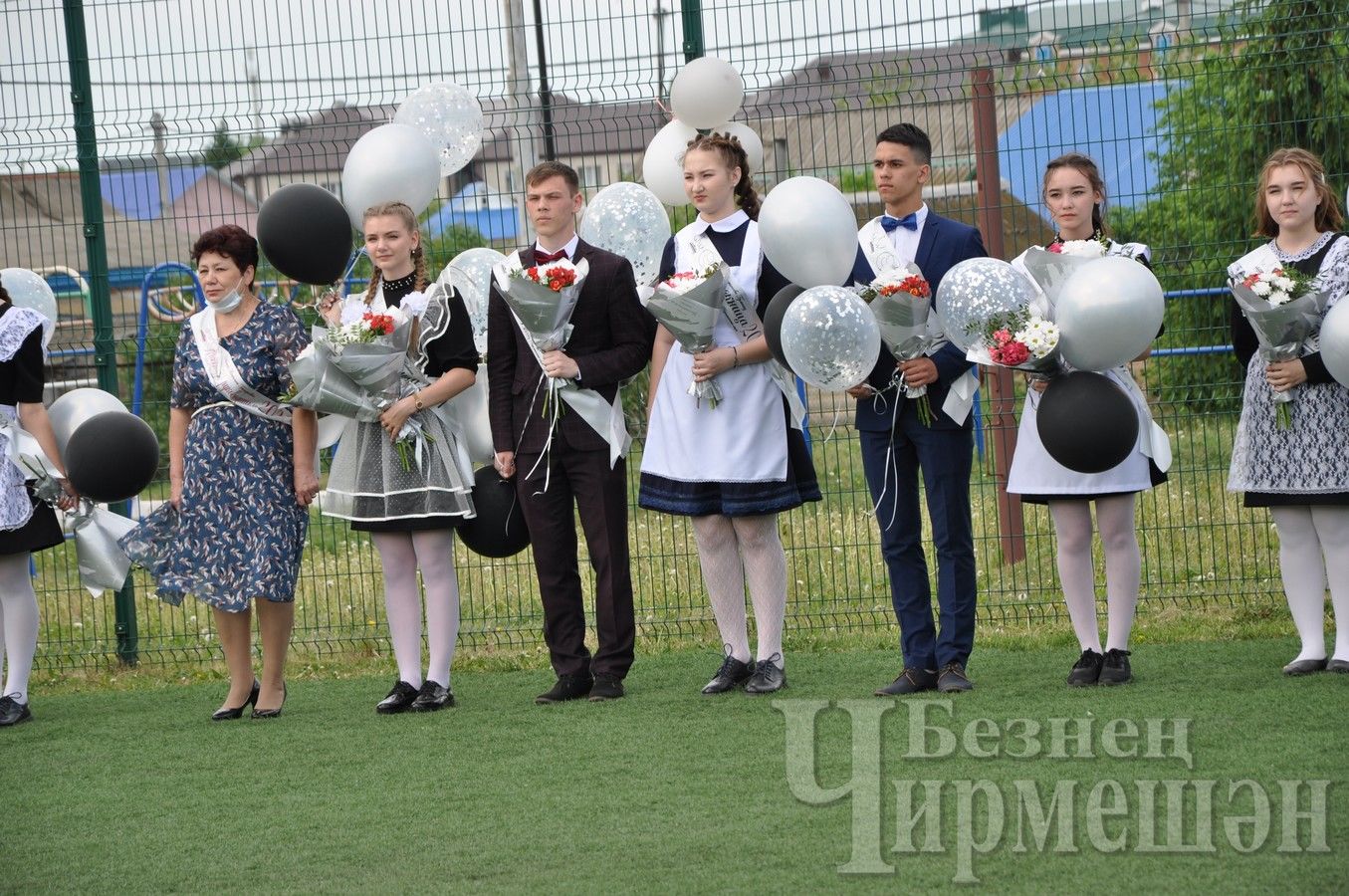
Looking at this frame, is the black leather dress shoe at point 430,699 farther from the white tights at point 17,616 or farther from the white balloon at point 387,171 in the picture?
the white balloon at point 387,171

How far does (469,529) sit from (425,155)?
54.7 inches

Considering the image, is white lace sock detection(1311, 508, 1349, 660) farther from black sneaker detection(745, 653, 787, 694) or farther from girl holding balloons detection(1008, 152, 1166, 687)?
black sneaker detection(745, 653, 787, 694)

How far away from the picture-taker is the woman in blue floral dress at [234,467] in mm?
5426

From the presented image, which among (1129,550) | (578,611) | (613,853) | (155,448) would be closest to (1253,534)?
(1129,550)

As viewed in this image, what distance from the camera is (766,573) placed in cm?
540

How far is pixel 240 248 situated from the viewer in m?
5.58

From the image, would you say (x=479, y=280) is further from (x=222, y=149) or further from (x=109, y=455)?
(x=222, y=149)

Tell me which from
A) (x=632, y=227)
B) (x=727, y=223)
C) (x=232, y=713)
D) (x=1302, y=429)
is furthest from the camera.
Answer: (x=632, y=227)

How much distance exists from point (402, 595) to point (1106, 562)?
2378mm

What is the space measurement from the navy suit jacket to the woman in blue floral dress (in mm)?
1934

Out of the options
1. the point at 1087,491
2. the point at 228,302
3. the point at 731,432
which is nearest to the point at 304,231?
the point at 228,302

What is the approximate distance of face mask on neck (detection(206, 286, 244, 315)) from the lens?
217 inches

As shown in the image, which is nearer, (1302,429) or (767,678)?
(1302,429)

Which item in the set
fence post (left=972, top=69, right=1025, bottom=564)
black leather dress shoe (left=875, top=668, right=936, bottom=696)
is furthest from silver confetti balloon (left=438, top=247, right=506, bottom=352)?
fence post (left=972, top=69, right=1025, bottom=564)
